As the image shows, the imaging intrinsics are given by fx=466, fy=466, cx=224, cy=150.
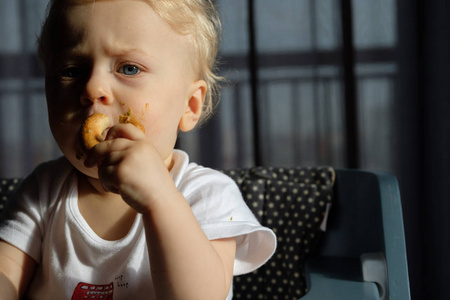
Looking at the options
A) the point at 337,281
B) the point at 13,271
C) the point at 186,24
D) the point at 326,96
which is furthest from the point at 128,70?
the point at 326,96

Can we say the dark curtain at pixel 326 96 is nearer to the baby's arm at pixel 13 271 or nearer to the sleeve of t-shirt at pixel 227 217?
the sleeve of t-shirt at pixel 227 217

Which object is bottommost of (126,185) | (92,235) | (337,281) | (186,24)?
(337,281)

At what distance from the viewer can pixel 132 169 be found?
53 centimetres

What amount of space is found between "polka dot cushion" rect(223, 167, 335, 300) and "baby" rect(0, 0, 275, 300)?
24 cm

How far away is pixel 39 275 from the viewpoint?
2.51 feet

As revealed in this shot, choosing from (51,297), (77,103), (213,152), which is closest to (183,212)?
(77,103)

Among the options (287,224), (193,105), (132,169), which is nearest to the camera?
(132,169)

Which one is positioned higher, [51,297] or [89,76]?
[89,76]

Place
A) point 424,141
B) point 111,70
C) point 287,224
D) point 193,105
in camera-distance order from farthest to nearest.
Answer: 1. point 424,141
2. point 287,224
3. point 193,105
4. point 111,70

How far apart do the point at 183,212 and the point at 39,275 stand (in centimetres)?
35

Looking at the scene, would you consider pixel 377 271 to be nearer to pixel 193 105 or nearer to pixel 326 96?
pixel 193 105

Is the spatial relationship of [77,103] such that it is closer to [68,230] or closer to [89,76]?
[89,76]

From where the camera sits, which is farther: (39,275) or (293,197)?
(293,197)

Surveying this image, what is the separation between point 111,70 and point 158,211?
0.21 m
